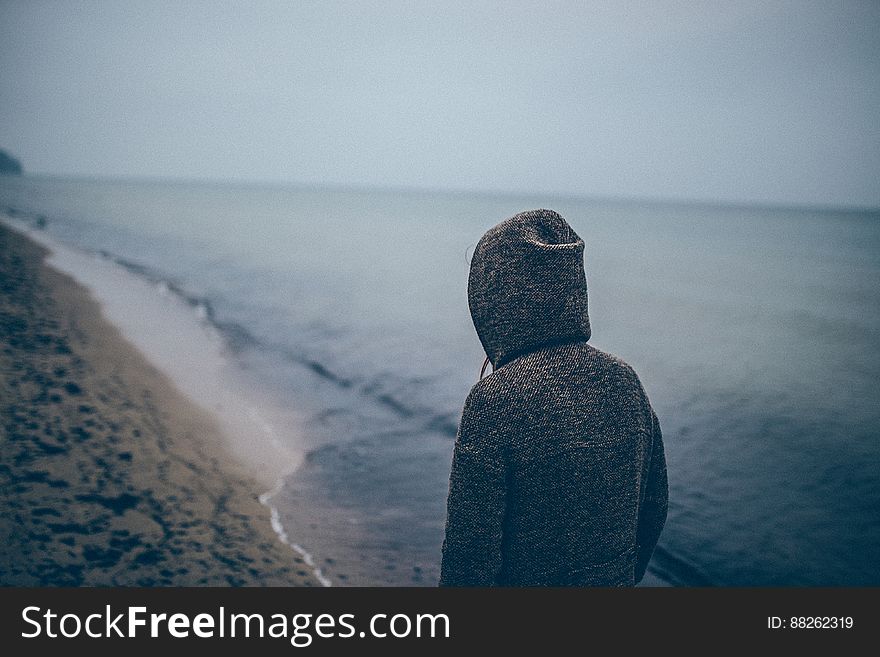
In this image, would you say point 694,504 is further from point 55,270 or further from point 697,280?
point 697,280

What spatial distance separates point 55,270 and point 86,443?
1681 cm

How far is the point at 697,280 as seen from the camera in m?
32.5

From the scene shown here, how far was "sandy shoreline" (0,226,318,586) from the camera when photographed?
4.77 meters

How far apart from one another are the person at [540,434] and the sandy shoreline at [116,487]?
3.95 m

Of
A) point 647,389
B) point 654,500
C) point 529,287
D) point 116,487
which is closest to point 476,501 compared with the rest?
point 529,287

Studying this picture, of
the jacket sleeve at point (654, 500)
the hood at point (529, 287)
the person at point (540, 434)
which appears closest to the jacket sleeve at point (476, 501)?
the person at point (540, 434)

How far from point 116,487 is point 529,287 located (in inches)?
233

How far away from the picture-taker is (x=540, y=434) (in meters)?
1.73

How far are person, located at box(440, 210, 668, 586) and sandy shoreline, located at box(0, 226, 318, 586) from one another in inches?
155

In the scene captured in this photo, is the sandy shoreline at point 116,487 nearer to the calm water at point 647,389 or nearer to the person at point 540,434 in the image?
the calm water at point 647,389

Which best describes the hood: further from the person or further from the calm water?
the calm water

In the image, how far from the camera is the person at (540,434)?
1.74 m

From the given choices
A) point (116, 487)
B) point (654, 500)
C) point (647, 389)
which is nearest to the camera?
point (654, 500)

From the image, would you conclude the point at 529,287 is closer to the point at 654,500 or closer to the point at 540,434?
the point at 540,434
